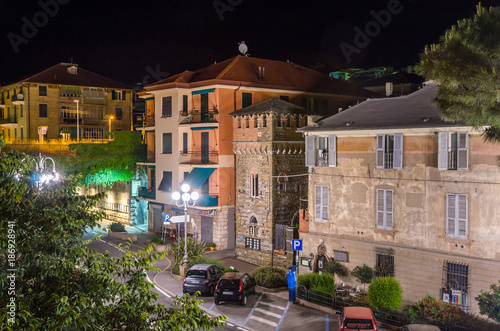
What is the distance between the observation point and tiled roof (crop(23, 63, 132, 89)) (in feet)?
210

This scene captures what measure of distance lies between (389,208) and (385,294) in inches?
184

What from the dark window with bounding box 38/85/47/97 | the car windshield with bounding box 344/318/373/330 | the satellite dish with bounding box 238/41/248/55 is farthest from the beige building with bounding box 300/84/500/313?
the dark window with bounding box 38/85/47/97

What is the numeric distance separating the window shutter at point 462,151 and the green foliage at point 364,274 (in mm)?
6779

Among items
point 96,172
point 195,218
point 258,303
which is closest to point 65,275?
point 258,303

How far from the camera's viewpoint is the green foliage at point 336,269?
27.0 meters

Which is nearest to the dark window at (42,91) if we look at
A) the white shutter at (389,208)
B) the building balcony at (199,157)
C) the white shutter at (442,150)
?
the building balcony at (199,157)

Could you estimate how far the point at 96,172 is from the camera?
5231cm

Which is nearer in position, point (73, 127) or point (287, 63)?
point (287, 63)

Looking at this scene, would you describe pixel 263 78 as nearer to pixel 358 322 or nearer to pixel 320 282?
pixel 320 282

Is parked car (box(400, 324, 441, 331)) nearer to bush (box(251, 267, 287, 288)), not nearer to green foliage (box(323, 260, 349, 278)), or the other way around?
green foliage (box(323, 260, 349, 278))

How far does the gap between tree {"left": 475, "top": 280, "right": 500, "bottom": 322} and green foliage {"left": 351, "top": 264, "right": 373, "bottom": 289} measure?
216 inches

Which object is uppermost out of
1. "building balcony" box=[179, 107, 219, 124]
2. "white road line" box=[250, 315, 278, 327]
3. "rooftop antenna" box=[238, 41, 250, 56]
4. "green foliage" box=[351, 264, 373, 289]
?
"rooftop antenna" box=[238, 41, 250, 56]

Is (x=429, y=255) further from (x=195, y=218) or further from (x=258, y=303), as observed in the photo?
(x=195, y=218)

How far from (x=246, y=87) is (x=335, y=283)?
18736 millimetres
